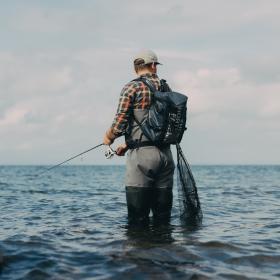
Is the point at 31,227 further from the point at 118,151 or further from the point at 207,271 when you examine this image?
the point at 207,271

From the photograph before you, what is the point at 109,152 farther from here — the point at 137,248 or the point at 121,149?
the point at 137,248

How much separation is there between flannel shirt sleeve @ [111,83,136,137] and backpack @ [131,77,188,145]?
234 millimetres

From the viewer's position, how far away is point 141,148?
8.24 m

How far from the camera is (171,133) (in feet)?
27.3

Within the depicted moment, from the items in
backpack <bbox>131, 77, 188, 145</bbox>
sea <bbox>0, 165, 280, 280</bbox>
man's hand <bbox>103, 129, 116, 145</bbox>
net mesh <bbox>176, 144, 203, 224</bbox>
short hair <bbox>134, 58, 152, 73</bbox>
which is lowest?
sea <bbox>0, 165, 280, 280</bbox>

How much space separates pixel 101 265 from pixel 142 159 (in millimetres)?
2292

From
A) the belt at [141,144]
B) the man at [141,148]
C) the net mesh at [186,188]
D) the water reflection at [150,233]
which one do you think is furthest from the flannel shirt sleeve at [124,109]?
the water reflection at [150,233]

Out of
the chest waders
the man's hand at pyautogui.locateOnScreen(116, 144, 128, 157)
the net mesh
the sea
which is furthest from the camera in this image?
the net mesh

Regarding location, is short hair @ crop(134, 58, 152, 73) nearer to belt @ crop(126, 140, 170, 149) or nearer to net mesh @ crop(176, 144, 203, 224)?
belt @ crop(126, 140, 170, 149)

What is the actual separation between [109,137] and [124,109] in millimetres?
641

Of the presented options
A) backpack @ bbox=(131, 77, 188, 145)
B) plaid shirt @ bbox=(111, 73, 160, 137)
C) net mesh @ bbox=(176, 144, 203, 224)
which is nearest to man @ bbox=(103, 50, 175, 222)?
plaid shirt @ bbox=(111, 73, 160, 137)

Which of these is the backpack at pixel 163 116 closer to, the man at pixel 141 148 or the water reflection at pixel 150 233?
the man at pixel 141 148

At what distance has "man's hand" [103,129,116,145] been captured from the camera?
27.1 ft

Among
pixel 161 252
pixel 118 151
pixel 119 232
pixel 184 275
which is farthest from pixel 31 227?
pixel 184 275
